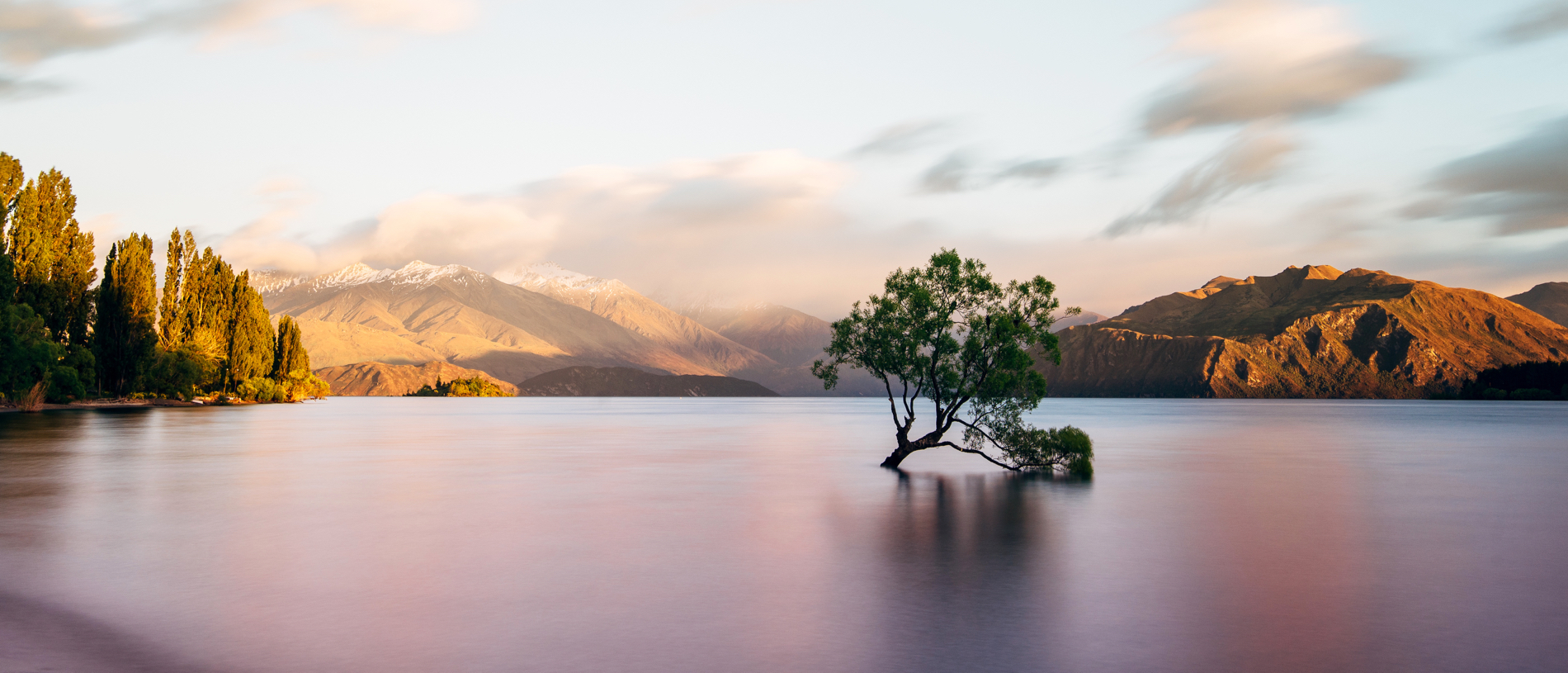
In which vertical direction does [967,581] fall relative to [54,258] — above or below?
below

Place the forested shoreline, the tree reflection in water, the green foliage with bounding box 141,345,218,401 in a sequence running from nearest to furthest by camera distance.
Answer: the tree reflection in water, the forested shoreline, the green foliage with bounding box 141,345,218,401

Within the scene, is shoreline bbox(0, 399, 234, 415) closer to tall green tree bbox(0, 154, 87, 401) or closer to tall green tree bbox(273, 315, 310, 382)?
tall green tree bbox(0, 154, 87, 401)

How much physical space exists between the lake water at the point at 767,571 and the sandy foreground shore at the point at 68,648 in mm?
56

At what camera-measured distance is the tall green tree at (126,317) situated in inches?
3831

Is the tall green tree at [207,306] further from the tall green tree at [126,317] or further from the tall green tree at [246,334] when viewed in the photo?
the tall green tree at [126,317]

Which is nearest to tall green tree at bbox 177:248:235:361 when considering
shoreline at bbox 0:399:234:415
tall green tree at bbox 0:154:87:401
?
shoreline at bbox 0:399:234:415

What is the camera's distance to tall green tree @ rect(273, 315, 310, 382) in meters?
143

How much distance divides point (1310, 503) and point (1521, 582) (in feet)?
42.2

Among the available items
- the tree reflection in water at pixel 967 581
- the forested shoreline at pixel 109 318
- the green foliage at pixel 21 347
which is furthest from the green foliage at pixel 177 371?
the tree reflection in water at pixel 967 581

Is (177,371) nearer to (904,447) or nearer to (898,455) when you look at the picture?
(898,455)

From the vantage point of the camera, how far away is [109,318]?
321 ft

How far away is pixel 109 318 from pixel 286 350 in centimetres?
4642

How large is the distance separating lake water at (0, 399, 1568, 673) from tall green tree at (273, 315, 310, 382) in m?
113

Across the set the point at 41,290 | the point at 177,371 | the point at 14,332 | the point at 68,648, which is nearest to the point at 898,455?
the point at 68,648
